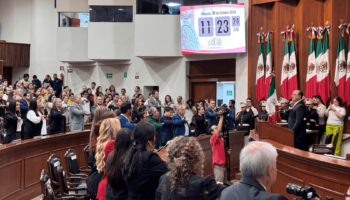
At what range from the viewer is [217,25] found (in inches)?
498

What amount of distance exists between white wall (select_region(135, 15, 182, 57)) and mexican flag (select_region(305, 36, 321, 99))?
5.32 meters

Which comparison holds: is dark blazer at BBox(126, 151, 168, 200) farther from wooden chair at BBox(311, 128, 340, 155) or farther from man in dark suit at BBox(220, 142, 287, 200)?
wooden chair at BBox(311, 128, 340, 155)

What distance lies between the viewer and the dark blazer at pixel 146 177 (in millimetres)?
2973

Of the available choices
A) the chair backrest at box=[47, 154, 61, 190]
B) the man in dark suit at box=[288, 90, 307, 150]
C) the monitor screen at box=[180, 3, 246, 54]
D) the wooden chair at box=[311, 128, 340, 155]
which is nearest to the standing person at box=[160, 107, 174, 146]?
the man in dark suit at box=[288, 90, 307, 150]

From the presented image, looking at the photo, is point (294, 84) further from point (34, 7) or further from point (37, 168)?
point (34, 7)

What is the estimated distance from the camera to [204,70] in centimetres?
1461

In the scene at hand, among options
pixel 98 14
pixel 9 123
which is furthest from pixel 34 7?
pixel 9 123

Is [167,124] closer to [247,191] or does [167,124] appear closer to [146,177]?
[146,177]

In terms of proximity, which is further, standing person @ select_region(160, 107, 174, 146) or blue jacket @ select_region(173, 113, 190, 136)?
blue jacket @ select_region(173, 113, 190, 136)

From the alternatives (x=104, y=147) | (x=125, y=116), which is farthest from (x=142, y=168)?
(x=125, y=116)

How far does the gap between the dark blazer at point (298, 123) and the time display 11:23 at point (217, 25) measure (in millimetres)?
6655

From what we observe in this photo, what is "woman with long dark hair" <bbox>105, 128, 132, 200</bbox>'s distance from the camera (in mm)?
3215

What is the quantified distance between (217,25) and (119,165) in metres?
10.2

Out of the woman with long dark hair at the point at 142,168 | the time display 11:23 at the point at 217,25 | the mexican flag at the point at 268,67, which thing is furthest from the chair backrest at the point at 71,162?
the time display 11:23 at the point at 217,25
